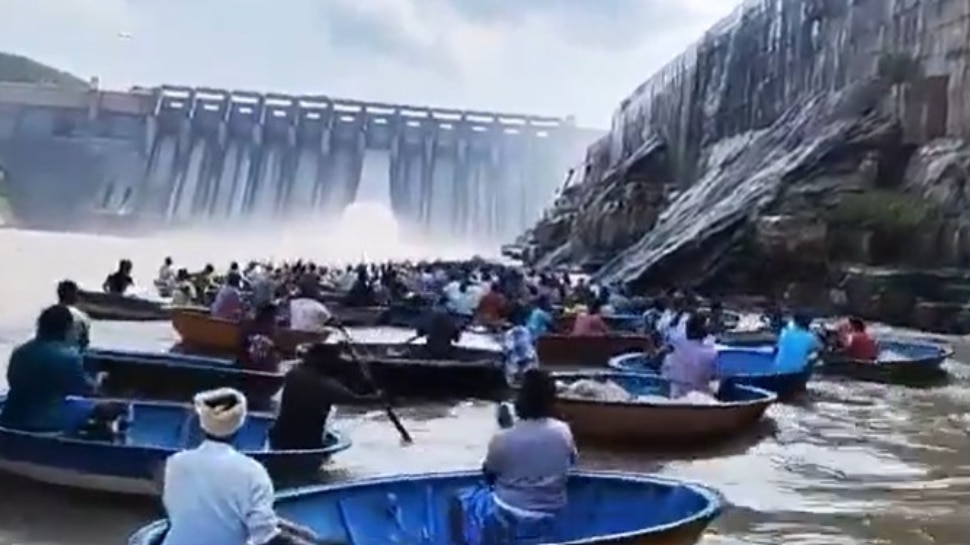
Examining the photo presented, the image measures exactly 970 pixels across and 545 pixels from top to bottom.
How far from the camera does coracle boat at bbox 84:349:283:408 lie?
17.9 m

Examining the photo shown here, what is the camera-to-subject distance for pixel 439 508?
394 inches

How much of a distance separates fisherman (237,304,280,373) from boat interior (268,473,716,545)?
8.74m

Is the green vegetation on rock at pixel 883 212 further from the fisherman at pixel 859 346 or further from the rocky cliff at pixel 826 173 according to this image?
the fisherman at pixel 859 346

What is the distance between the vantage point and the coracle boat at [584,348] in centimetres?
2506

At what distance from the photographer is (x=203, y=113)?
120438 mm

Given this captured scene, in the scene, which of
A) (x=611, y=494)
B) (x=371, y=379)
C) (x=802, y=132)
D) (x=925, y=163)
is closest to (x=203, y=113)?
(x=802, y=132)

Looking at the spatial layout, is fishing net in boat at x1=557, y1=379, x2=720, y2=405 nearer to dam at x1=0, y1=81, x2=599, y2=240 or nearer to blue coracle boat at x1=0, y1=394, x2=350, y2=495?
blue coracle boat at x1=0, y1=394, x2=350, y2=495

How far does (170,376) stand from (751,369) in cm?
953

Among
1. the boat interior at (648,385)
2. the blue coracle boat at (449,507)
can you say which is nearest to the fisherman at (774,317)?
the boat interior at (648,385)

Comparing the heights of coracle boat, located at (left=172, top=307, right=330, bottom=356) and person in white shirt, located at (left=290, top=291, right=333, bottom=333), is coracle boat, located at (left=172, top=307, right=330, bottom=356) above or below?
below

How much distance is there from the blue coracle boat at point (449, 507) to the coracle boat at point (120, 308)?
24.4 m

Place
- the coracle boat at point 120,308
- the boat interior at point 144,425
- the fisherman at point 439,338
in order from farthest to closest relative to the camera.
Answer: the coracle boat at point 120,308, the fisherman at point 439,338, the boat interior at point 144,425

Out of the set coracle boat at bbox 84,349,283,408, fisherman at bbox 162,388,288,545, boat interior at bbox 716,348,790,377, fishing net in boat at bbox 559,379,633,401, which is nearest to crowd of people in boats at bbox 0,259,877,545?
fisherman at bbox 162,388,288,545

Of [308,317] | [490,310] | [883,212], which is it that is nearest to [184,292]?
[490,310]
